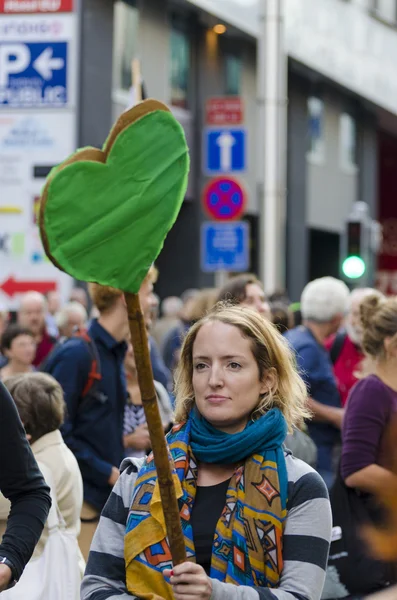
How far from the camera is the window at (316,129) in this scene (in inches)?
1191

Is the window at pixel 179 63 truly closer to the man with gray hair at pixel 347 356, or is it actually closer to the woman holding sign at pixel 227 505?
the man with gray hair at pixel 347 356

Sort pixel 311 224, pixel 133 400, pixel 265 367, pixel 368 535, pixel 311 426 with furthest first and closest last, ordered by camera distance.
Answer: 1. pixel 311 224
2. pixel 311 426
3. pixel 133 400
4. pixel 265 367
5. pixel 368 535

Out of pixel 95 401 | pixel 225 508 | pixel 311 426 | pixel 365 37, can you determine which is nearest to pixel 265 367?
pixel 225 508

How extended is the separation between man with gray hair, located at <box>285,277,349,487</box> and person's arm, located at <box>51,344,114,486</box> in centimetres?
151

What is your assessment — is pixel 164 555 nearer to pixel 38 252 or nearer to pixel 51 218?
pixel 51 218

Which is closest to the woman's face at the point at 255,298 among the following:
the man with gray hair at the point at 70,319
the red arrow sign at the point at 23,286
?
the man with gray hair at the point at 70,319

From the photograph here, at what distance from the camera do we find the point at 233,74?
26.2 meters

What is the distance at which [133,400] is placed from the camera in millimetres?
6078

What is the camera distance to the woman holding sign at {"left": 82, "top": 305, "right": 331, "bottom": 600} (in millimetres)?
3051

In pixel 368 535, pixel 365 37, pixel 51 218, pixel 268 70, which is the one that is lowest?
pixel 368 535

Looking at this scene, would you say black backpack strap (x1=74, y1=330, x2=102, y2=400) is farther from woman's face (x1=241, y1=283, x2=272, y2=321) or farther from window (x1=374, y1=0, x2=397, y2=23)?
window (x1=374, y1=0, x2=397, y2=23)

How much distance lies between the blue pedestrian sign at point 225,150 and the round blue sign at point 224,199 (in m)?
0.16

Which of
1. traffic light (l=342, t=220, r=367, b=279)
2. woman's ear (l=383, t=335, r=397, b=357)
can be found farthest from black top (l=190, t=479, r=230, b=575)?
traffic light (l=342, t=220, r=367, b=279)

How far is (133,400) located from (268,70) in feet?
35.6
